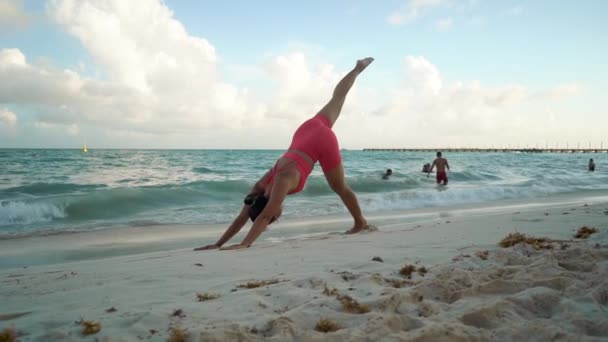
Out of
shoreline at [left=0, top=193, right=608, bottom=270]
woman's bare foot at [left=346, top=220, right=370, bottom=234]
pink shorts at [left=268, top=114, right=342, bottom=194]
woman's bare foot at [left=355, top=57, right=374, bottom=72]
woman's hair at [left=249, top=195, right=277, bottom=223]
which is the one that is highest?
woman's bare foot at [left=355, top=57, right=374, bottom=72]

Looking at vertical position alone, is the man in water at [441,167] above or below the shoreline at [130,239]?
above

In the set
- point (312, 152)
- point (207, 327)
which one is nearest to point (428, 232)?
point (312, 152)

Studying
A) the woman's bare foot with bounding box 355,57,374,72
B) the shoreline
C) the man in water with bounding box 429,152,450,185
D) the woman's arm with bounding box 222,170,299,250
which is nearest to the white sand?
the woman's arm with bounding box 222,170,299,250

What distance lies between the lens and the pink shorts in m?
4.41

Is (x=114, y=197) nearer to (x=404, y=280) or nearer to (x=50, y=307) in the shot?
(x=50, y=307)

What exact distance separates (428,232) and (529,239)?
1.43 m

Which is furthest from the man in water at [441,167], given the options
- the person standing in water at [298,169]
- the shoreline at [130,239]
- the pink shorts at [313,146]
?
the pink shorts at [313,146]

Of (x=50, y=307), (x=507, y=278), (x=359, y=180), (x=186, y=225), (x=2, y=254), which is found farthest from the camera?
(x=359, y=180)

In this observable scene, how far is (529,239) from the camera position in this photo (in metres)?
3.92

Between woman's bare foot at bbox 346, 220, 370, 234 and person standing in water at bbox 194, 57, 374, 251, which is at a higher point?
person standing in water at bbox 194, 57, 374, 251

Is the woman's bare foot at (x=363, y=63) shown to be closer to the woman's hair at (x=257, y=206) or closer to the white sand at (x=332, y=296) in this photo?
the woman's hair at (x=257, y=206)

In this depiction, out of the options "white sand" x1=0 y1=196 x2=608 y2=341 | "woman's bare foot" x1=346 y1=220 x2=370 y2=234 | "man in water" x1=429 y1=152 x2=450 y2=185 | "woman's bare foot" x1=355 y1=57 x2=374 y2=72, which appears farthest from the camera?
"man in water" x1=429 y1=152 x2=450 y2=185

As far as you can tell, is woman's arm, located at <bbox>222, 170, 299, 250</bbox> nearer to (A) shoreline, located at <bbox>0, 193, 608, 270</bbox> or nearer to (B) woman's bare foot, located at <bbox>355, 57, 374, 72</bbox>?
(A) shoreline, located at <bbox>0, 193, 608, 270</bbox>

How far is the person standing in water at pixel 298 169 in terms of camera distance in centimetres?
422
